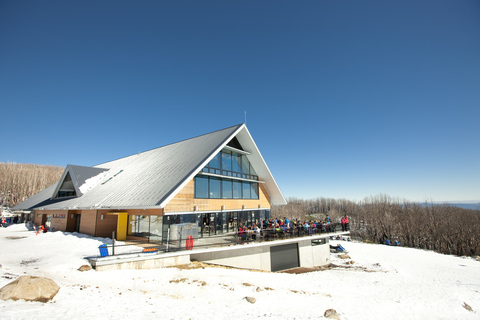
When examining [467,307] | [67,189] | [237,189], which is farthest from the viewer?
[67,189]

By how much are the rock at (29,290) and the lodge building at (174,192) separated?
220 inches

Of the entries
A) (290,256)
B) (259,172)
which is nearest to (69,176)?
(259,172)

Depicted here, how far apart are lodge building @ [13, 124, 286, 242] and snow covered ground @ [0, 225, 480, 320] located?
7.84 feet

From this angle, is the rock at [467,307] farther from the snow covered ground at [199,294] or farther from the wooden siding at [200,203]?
the wooden siding at [200,203]

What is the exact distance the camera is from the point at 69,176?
2189cm

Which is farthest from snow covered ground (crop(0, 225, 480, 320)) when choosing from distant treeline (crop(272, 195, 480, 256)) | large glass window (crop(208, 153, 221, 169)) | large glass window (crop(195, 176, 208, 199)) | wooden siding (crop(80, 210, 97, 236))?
distant treeline (crop(272, 195, 480, 256))

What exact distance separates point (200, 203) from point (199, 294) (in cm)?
757

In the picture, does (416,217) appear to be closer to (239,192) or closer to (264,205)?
(264,205)

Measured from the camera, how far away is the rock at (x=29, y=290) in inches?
246

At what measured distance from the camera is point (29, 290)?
6.42 m

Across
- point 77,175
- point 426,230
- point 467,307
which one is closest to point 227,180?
Answer: point 77,175

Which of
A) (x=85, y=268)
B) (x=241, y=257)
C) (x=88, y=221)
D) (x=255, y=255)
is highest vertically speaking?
(x=88, y=221)

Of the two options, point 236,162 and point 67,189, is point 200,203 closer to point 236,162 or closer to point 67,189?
point 236,162

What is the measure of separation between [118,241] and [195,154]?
298 inches
